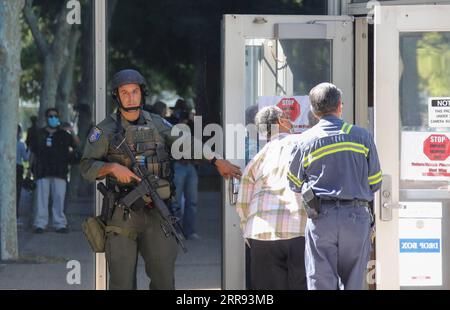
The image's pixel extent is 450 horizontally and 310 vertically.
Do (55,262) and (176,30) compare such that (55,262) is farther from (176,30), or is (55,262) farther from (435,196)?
(176,30)

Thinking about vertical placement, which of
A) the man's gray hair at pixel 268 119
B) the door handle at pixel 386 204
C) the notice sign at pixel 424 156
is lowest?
the door handle at pixel 386 204

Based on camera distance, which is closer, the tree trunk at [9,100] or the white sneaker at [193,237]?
the tree trunk at [9,100]

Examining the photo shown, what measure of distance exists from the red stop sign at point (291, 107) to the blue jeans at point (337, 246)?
135cm

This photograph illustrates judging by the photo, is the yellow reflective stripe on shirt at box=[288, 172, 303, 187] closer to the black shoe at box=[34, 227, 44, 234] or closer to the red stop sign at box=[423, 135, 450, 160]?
the red stop sign at box=[423, 135, 450, 160]

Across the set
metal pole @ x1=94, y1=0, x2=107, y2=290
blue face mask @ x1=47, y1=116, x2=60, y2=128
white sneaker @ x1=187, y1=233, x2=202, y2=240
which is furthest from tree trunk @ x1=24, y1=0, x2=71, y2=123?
metal pole @ x1=94, y1=0, x2=107, y2=290

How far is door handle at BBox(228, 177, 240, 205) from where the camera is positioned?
6.34m

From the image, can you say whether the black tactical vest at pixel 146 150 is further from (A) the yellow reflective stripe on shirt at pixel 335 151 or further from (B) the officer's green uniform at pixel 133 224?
(A) the yellow reflective stripe on shirt at pixel 335 151

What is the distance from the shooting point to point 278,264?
227 inches

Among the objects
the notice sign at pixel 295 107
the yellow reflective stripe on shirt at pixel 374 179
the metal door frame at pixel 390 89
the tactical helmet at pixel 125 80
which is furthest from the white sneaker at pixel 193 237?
the yellow reflective stripe on shirt at pixel 374 179

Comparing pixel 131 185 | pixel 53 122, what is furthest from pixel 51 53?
pixel 131 185

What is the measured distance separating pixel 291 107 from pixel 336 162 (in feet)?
4.31

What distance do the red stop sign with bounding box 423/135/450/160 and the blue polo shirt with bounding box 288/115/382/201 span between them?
107 cm

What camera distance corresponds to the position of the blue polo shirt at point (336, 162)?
518cm
